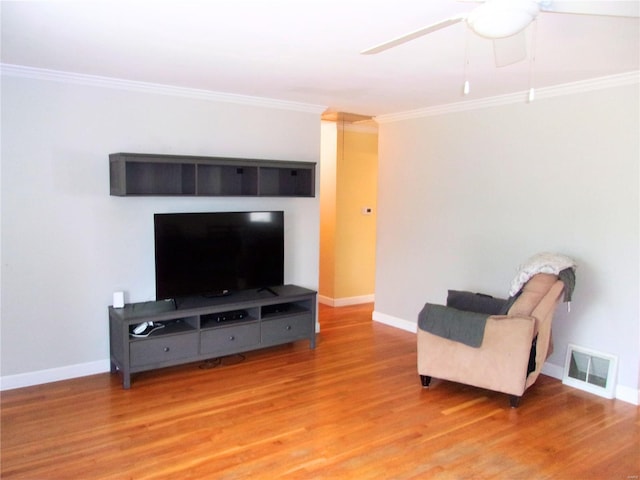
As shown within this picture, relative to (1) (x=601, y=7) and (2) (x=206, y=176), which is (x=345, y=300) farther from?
(1) (x=601, y=7)

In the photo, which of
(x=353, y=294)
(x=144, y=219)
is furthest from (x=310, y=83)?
(x=353, y=294)

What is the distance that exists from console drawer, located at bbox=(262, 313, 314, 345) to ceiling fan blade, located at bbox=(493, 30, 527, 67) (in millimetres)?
2938

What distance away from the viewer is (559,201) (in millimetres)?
4086

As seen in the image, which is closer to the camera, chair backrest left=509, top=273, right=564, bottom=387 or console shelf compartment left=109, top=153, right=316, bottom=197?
chair backrest left=509, top=273, right=564, bottom=387

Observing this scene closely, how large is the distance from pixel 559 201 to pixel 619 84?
953 millimetres

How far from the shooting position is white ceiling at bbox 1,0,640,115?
2.39 metres

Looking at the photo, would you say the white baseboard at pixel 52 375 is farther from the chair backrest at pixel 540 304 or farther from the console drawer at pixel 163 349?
the chair backrest at pixel 540 304

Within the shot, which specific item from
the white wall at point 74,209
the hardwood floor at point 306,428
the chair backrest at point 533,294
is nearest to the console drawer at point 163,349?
the hardwood floor at point 306,428

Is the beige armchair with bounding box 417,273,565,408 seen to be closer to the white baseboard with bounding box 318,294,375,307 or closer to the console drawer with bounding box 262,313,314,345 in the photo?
the console drawer with bounding box 262,313,314,345

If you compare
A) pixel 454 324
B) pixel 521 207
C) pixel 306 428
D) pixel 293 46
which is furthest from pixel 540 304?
pixel 293 46

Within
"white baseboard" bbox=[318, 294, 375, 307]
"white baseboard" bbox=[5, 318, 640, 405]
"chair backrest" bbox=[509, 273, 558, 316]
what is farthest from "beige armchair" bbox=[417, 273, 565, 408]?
"white baseboard" bbox=[318, 294, 375, 307]

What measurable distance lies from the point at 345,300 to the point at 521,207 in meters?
2.86

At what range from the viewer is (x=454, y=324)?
362 cm

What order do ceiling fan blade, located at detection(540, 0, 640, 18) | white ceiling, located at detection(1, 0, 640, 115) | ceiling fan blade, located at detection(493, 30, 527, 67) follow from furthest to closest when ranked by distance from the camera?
white ceiling, located at detection(1, 0, 640, 115) < ceiling fan blade, located at detection(493, 30, 527, 67) < ceiling fan blade, located at detection(540, 0, 640, 18)
